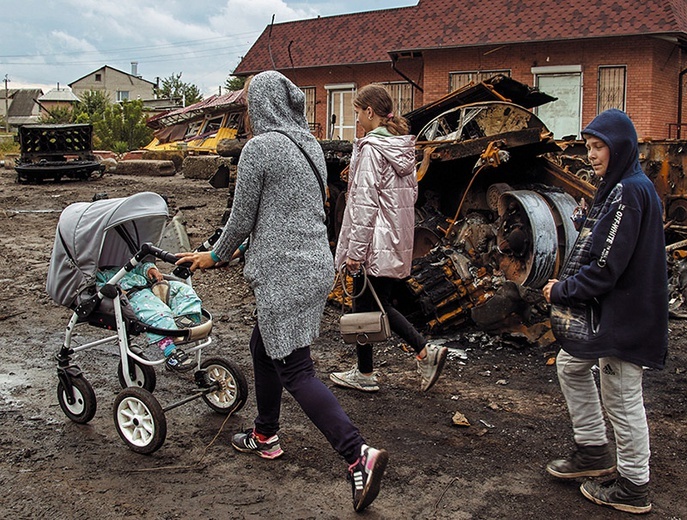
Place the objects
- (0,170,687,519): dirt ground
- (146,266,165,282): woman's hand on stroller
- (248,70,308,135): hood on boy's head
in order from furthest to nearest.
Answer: (146,266,165,282): woman's hand on stroller < (248,70,308,135): hood on boy's head < (0,170,687,519): dirt ground

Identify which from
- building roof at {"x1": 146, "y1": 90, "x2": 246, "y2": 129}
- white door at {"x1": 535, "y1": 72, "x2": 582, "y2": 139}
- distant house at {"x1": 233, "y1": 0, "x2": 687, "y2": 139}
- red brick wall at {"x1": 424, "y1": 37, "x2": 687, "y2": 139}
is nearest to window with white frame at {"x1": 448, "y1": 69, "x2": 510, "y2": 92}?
distant house at {"x1": 233, "y1": 0, "x2": 687, "y2": 139}

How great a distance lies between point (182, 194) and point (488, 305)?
1189 centimetres

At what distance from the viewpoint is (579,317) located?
3238 millimetres

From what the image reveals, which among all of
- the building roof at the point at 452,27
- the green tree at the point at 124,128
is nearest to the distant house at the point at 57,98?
the green tree at the point at 124,128

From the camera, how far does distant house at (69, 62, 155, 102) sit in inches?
3125

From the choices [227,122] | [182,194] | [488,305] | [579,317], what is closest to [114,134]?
[227,122]

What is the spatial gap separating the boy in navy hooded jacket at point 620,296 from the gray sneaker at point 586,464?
16cm

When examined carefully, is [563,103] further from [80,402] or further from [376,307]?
[80,402]

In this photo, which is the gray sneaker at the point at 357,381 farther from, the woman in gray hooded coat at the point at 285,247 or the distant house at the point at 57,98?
the distant house at the point at 57,98

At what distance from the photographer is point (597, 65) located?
18.0m

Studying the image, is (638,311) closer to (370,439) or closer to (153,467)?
(370,439)

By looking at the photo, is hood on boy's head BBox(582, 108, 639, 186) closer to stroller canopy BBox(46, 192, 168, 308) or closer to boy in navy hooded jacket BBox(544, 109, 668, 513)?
boy in navy hooded jacket BBox(544, 109, 668, 513)

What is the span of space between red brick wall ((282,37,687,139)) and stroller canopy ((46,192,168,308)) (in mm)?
15286

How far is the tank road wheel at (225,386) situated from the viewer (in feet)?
14.2
